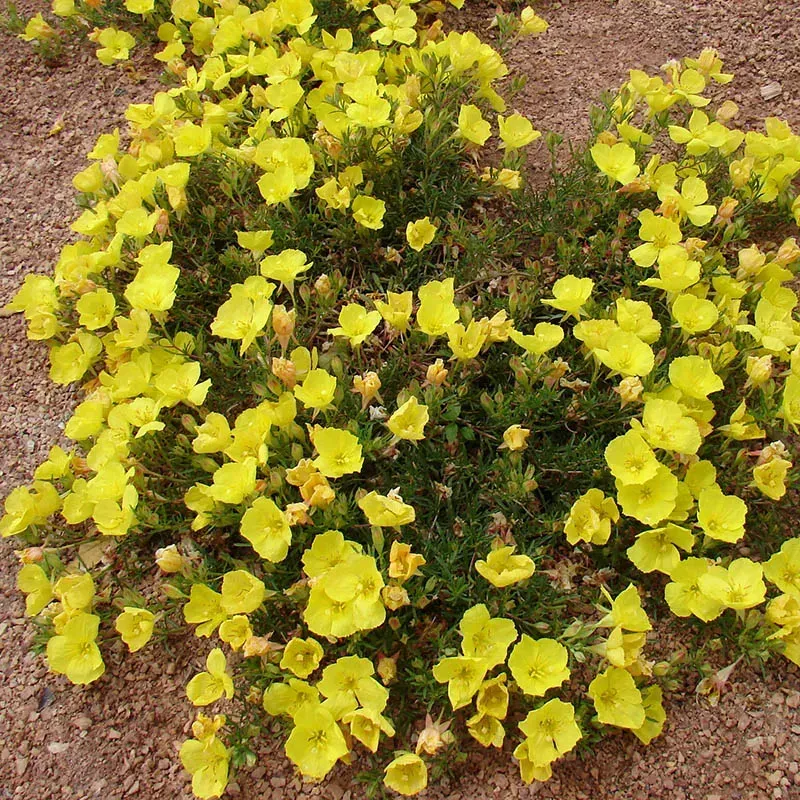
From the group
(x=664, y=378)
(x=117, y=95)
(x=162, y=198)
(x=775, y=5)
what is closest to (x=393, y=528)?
(x=664, y=378)

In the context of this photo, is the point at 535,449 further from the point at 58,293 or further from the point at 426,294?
the point at 58,293

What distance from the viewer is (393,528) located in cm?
233

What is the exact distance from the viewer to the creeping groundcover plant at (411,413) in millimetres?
2113

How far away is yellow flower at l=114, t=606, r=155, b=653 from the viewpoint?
221 centimetres

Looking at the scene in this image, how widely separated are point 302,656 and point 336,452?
1.87 ft

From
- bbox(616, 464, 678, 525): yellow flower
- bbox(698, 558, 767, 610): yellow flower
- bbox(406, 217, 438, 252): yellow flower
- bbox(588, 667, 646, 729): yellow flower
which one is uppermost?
bbox(406, 217, 438, 252): yellow flower

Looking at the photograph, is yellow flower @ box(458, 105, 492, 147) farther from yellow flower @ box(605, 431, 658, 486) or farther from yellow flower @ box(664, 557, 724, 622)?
yellow flower @ box(664, 557, 724, 622)

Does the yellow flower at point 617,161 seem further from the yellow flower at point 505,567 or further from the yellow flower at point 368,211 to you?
the yellow flower at point 505,567

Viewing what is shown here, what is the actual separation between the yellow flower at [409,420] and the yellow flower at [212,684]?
77 centimetres

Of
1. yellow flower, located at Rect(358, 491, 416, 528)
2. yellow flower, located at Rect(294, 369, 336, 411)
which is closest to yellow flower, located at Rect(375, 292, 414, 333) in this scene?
yellow flower, located at Rect(294, 369, 336, 411)

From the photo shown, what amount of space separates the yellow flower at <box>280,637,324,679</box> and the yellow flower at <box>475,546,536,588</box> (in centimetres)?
49

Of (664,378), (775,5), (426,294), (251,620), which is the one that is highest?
(775,5)

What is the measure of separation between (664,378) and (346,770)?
149 cm

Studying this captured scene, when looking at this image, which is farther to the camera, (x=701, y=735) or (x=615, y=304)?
(x=615, y=304)
